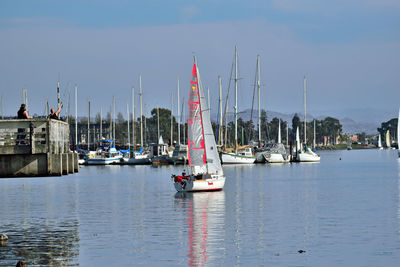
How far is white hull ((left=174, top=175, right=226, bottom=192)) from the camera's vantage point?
81562 mm

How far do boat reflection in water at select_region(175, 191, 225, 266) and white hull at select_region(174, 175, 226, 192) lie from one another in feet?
1.96

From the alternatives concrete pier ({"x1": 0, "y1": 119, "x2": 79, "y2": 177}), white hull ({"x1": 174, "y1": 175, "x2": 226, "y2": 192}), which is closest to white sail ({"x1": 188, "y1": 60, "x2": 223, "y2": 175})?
white hull ({"x1": 174, "y1": 175, "x2": 226, "y2": 192})

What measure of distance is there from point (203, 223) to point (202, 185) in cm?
2499

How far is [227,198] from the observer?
3145 inches

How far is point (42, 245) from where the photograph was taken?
43.7 meters

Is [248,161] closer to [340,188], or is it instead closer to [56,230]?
[340,188]

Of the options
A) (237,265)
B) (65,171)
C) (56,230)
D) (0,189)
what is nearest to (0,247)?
(65,171)

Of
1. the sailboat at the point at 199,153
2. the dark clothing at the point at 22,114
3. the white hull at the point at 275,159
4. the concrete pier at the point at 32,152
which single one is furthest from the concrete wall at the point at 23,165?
the white hull at the point at 275,159

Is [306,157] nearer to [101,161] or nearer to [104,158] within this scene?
[104,158]

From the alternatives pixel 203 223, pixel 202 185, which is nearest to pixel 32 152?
pixel 203 223

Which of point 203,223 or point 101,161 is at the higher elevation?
point 101,161

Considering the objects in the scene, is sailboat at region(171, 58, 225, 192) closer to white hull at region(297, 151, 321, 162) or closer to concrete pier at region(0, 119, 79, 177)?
concrete pier at region(0, 119, 79, 177)

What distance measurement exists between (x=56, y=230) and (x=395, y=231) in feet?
75.6

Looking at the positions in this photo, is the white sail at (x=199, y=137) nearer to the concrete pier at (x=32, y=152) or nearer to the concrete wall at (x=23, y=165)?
the concrete pier at (x=32, y=152)
